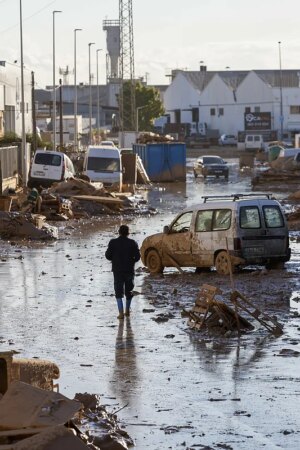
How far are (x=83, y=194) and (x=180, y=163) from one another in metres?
26.4

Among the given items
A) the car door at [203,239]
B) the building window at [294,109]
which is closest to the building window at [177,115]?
the building window at [294,109]

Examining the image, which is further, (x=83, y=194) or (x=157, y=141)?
(x=157, y=141)

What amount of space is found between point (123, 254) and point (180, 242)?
6.55 metres

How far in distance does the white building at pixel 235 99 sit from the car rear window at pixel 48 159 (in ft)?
290

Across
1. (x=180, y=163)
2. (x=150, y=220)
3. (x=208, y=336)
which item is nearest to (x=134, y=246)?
(x=208, y=336)

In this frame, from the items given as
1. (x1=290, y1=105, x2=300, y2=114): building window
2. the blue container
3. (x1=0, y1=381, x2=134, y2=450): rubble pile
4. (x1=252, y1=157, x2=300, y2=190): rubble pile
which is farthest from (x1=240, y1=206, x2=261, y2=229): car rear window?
(x1=290, y1=105, x2=300, y2=114): building window

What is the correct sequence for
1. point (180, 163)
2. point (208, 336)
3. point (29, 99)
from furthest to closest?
point (29, 99), point (180, 163), point (208, 336)

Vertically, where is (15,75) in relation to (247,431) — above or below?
above

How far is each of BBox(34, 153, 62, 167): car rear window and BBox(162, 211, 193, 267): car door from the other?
27853 mm

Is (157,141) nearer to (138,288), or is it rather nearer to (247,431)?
(138,288)

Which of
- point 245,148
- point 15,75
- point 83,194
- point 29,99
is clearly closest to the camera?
point 83,194

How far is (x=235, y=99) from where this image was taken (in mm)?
150125

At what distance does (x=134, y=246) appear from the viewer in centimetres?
2164

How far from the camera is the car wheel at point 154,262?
93.5 ft
